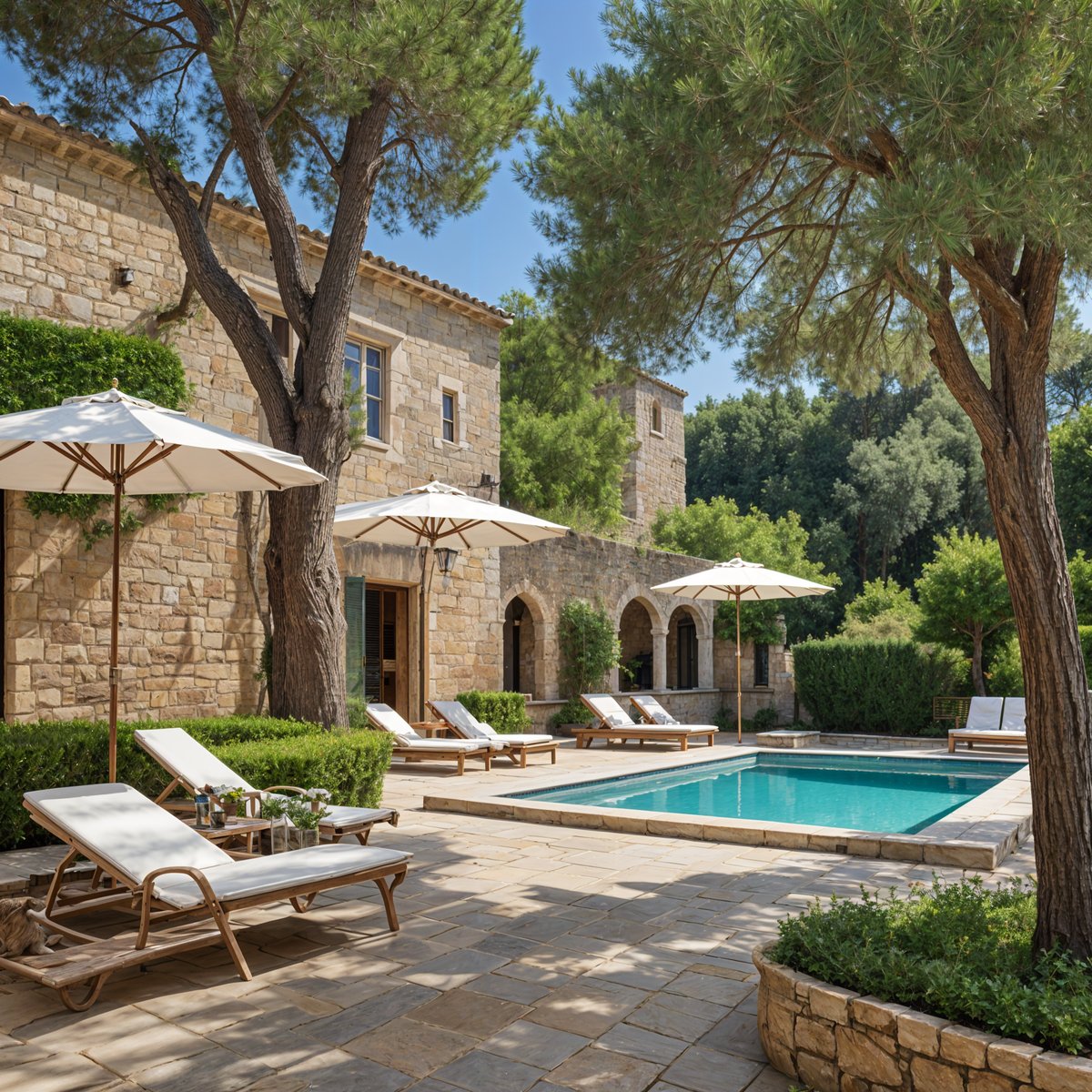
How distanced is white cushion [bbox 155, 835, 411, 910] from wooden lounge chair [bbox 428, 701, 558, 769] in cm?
619

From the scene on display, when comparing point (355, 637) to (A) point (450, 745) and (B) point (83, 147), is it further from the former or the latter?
(B) point (83, 147)

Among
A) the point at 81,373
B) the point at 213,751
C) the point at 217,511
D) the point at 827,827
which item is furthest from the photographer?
Answer: the point at 217,511

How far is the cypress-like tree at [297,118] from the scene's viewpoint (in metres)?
6.89

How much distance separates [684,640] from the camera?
67.2 feet

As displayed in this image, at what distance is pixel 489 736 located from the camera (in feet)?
36.0

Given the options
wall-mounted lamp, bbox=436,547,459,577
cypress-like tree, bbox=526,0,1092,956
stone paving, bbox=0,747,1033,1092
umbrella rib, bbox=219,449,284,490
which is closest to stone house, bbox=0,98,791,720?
wall-mounted lamp, bbox=436,547,459,577

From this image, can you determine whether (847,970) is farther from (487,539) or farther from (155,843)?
(487,539)

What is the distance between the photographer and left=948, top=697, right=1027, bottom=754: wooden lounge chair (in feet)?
39.5

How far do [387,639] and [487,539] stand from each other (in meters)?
2.48

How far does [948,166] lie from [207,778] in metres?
4.88

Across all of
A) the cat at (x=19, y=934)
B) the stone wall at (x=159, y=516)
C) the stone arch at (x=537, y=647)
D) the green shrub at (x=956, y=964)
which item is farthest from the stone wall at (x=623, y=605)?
the green shrub at (x=956, y=964)

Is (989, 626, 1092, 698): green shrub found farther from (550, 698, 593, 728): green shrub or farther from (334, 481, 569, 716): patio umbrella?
(334, 481, 569, 716): patio umbrella

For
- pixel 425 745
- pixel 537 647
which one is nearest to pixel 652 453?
pixel 537 647

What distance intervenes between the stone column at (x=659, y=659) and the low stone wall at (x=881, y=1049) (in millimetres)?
14617
